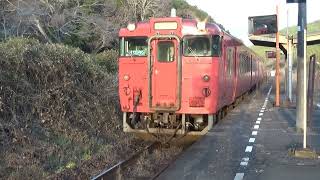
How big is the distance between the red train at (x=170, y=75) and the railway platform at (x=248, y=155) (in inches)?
33.6

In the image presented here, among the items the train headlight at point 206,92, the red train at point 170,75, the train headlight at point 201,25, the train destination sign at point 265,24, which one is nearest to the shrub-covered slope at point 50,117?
the red train at point 170,75

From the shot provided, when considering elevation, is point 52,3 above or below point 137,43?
above

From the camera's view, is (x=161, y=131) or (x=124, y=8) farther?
(x=124, y=8)

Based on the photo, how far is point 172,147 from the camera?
1312 centimetres

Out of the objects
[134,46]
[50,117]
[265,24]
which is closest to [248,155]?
[134,46]

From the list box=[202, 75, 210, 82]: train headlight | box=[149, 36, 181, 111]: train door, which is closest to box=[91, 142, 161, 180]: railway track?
box=[149, 36, 181, 111]: train door

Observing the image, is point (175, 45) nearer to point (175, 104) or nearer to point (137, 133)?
point (175, 104)

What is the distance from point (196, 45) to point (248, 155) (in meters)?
2.67

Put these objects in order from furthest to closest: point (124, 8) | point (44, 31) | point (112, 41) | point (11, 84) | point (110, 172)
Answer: point (124, 8), point (112, 41), point (44, 31), point (11, 84), point (110, 172)

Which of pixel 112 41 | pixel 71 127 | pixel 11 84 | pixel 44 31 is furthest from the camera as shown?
pixel 112 41

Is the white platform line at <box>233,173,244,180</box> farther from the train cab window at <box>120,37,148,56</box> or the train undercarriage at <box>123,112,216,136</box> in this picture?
the train cab window at <box>120,37,148,56</box>

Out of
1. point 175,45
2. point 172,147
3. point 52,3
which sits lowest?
point 172,147

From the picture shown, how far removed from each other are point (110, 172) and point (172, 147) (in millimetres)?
4016

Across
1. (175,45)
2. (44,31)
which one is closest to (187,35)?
(175,45)
